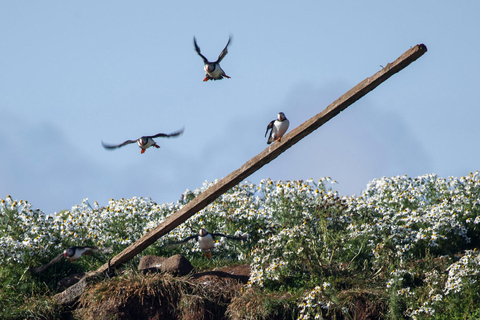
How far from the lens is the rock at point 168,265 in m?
11.2

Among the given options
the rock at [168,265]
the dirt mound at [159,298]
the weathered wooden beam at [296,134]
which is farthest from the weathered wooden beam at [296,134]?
the dirt mound at [159,298]

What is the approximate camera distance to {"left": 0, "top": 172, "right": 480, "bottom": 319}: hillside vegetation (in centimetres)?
1035

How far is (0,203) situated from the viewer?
12.9 meters

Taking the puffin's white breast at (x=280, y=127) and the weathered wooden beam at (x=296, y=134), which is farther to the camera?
the puffin's white breast at (x=280, y=127)

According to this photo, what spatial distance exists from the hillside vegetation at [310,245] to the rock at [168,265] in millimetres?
905

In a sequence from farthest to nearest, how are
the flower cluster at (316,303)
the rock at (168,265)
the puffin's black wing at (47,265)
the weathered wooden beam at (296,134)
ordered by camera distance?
the puffin's black wing at (47,265)
the rock at (168,265)
the flower cluster at (316,303)
the weathered wooden beam at (296,134)

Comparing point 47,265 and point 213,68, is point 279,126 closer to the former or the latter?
point 213,68

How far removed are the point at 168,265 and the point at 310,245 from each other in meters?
2.35

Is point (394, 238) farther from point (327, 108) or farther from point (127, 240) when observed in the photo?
point (127, 240)

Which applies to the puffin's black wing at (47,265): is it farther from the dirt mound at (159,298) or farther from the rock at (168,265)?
the rock at (168,265)

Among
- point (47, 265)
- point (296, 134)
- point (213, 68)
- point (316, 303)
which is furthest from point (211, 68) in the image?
point (47, 265)

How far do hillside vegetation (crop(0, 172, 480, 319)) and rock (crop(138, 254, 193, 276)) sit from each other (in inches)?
35.6

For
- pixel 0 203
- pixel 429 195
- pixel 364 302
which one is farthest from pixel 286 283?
pixel 0 203

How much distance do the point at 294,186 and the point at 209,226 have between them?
72.0 inches
